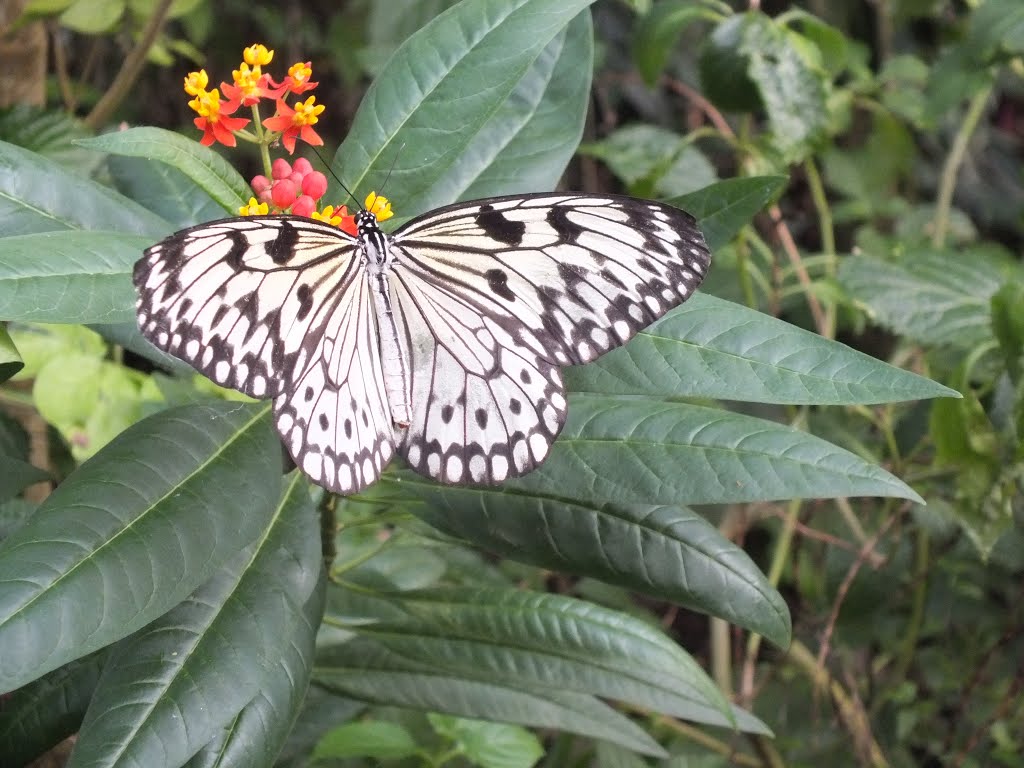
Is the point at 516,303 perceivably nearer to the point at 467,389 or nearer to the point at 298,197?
the point at 467,389

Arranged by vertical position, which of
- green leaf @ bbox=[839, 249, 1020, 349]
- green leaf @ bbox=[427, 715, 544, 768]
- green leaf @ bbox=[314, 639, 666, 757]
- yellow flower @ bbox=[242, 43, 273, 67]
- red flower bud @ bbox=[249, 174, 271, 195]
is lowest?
green leaf @ bbox=[427, 715, 544, 768]

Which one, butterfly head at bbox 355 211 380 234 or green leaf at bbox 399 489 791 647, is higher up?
butterfly head at bbox 355 211 380 234

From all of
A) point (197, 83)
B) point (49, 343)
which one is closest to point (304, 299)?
point (197, 83)

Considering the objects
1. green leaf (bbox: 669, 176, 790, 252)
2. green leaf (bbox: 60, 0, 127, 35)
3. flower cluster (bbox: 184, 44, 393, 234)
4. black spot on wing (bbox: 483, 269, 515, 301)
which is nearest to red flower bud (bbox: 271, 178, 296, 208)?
flower cluster (bbox: 184, 44, 393, 234)

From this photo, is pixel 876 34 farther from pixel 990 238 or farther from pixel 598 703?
pixel 598 703

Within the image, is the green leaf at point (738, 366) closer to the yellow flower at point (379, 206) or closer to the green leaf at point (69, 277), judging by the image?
the yellow flower at point (379, 206)

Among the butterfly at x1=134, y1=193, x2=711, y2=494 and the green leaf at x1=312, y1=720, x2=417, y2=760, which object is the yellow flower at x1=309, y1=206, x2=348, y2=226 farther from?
the green leaf at x1=312, y1=720, x2=417, y2=760
